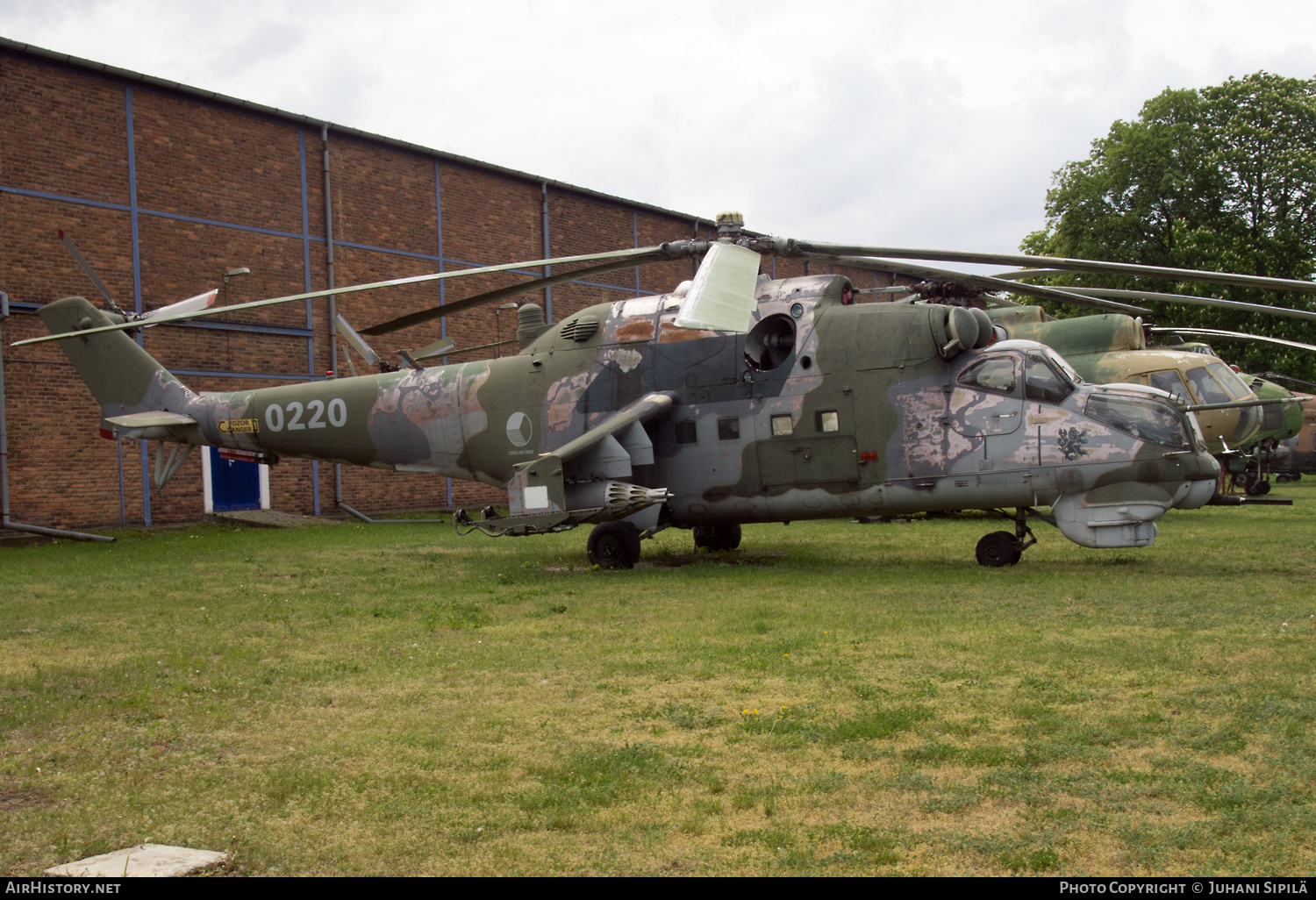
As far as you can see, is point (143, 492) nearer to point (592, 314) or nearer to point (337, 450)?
point (337, 450)

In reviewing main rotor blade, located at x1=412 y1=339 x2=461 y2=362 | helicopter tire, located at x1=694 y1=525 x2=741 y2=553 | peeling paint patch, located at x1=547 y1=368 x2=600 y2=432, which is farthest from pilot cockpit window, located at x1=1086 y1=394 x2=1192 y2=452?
main rotor blade, located at x1=412 y1=339 x2=461 y2=362

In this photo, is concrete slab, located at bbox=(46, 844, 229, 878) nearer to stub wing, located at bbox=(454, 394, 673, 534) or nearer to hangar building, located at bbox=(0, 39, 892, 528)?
stub wing, located at bbox=(454, 394, 673, 534)

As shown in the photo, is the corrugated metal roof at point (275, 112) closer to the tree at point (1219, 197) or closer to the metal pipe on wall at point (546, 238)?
the metal pipe on wall at point (546, 238)

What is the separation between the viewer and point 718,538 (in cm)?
1550

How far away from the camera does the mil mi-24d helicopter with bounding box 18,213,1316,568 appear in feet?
37.1

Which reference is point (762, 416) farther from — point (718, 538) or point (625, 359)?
point (718, 538)

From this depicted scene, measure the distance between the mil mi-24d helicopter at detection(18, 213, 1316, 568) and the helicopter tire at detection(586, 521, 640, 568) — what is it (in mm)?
28

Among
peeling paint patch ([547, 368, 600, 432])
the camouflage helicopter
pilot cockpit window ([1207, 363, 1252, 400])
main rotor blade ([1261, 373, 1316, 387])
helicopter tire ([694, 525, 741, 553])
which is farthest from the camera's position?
main rotor blade ([1261, 373, 1316, 387])

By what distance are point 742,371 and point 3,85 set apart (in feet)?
55.1

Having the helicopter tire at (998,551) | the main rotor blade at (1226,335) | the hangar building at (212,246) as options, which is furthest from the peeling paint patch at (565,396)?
the main rotor blade at (1226,335)

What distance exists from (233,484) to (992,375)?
18398mm

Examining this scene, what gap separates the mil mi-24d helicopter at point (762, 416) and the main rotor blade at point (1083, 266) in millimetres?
75

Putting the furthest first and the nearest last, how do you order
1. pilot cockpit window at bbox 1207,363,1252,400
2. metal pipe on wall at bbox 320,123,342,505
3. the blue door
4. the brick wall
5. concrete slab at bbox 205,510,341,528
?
metal pipe on wall at bbox 320,123,342,505, the blue door, concrete slab at bbox 205,510,341,528, the brick wall, pilot cockpit window at bbox 1207,363,1252,400

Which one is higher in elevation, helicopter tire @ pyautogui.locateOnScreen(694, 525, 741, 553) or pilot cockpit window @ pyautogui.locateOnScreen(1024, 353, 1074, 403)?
pilot cockpit window @ pyautogui.locateOnScreen(1024, 353, 1074, 403)
